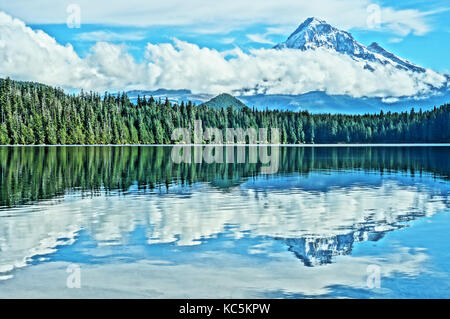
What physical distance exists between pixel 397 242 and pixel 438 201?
14.3 meters

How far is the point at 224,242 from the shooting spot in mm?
20094

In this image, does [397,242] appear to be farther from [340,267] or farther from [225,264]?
[225,264]

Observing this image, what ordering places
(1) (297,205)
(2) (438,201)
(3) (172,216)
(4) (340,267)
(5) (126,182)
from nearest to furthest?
(4) (340,267), (3) (172,216), (1) (297,205), (2) (438,201), (5) (126,182)

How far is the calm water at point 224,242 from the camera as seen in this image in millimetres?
14523

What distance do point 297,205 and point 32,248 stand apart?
16499 millimetres

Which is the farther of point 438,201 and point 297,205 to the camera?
point 438,201

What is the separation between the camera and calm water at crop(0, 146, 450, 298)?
14.5 metres

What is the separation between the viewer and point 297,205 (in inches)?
1208

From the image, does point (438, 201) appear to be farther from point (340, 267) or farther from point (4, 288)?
point (4, 288)

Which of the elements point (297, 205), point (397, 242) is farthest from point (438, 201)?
point (397, 242)

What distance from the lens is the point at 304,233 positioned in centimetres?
2181
